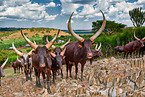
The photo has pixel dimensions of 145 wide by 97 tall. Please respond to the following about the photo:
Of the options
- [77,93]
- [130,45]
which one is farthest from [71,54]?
[130,45]

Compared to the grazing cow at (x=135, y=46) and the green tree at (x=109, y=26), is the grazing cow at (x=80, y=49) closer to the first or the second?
the grazing cow at (x=135, y=46)

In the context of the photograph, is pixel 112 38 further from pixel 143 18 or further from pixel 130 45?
pixel 143 18

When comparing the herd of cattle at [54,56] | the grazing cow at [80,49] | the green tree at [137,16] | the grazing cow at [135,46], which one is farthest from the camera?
the green tree at [137,16]

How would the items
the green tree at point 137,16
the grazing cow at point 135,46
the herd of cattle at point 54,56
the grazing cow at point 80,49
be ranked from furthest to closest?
the green tree at point 137,16
the grazing cow at point 135,46
the grazing cow at point 80,49
the herd of cattle at point 54,56

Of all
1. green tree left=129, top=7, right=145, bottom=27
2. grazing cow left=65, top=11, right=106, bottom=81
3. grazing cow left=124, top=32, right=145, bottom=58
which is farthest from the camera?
green tree left=129, top=7, right=145, bottom=27

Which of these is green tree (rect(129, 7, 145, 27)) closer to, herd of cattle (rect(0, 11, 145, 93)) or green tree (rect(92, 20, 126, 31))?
green tree (rect(92, 20, 126, 31))

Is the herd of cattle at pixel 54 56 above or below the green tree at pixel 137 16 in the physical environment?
below

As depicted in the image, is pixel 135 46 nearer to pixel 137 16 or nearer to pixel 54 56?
pixel 54 56

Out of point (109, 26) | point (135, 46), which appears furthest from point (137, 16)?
point (135, 46)

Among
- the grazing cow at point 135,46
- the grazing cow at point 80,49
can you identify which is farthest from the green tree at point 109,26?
the grazing cow at point 80,49

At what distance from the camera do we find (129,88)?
439 cm

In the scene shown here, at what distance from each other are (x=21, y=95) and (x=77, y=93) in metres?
3.09

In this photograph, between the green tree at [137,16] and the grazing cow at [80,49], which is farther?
the green tree at [137,16]

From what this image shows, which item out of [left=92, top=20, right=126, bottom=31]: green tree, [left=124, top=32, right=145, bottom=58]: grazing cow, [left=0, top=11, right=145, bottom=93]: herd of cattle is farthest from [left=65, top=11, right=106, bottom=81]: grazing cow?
[left=92, top=20, right=126, bottom=31]: green tree
